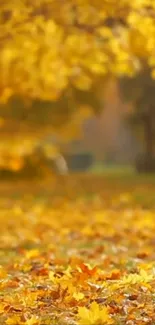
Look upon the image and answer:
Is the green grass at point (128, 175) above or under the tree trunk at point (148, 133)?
under

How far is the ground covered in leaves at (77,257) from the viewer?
579cm

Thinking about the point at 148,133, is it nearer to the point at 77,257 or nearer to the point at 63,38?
the point at 63,38

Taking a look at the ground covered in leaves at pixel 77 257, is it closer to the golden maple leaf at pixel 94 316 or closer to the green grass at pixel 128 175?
the golden maple leaf at pixel 94 316

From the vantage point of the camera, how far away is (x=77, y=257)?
9.23 meters

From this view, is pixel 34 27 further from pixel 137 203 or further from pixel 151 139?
pixel 151 139

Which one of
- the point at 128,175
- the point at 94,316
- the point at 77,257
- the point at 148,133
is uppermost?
the point at 94,316

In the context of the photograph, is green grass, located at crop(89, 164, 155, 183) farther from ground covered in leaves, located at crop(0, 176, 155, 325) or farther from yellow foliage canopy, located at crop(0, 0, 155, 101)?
yellow foliage canopy, located at crop(0, 0, 155, 101)

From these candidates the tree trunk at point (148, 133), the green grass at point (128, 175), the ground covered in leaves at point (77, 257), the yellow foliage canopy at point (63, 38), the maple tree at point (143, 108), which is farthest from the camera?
the tree trunk at point (148, 133)

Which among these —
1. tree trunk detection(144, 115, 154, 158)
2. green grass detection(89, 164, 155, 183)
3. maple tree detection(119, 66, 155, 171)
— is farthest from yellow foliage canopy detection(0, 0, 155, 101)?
tree trunk detection(144, 115, 154, 158)

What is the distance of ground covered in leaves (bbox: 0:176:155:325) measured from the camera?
5.79 metres

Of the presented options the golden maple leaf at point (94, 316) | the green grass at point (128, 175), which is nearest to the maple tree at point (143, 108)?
the green grass at point (128, 175)

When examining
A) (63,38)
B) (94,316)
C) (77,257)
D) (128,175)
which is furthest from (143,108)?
(94,316)

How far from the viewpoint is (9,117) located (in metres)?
29.2

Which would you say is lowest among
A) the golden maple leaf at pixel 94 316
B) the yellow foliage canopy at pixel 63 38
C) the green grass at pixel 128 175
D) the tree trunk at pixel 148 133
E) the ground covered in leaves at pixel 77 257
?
the green grass at pixel 128 175
